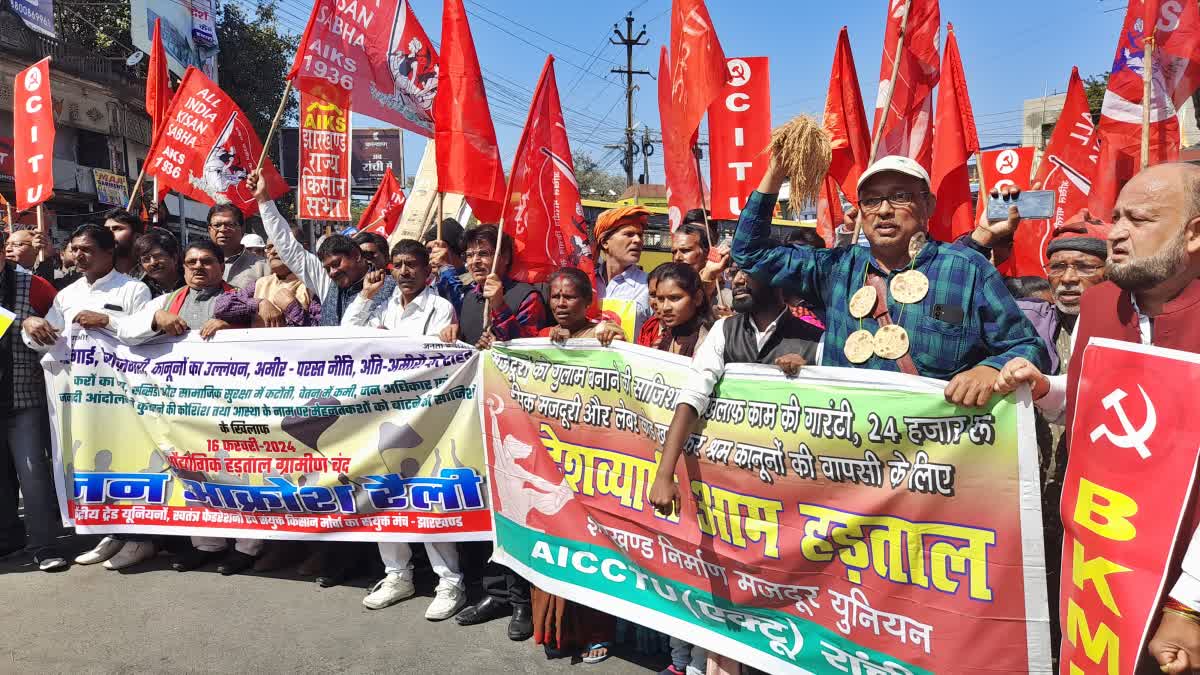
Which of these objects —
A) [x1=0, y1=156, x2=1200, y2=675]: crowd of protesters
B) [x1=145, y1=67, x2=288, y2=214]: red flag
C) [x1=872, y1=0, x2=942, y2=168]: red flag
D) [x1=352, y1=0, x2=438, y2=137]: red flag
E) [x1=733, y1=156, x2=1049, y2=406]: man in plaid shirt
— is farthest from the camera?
[x1=145, y1=67, x2=288, y2=214]: red flag

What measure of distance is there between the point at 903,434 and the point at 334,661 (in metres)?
2.59

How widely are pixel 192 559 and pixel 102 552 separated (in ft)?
1.95

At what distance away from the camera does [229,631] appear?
13.2ft

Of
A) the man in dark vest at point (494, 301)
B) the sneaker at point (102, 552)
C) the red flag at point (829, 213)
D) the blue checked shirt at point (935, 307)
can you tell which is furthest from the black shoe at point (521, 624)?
the red flag at point (829, 213)

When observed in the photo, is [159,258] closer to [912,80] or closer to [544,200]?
[544,200]

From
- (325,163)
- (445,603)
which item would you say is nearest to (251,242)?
(325,163)

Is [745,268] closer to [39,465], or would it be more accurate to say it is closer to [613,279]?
[613,279]

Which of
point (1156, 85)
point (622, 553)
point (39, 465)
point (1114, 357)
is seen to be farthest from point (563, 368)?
point (1156, 85)

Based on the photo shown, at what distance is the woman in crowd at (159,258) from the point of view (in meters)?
5.33

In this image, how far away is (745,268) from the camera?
3080mm

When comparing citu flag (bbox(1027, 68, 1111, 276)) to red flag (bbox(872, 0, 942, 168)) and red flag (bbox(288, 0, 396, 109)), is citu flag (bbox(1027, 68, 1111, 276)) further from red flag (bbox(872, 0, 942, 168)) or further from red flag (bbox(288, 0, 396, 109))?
red flag (bbox(288, 0, 396, 109))

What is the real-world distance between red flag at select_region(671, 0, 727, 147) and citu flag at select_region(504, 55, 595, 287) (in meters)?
0.81

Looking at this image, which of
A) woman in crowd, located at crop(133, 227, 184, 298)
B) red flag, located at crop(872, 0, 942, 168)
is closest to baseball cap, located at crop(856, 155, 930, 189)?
red flag, located at crop(872, 0, 942, 168)

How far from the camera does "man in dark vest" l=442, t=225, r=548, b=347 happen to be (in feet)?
14.5
